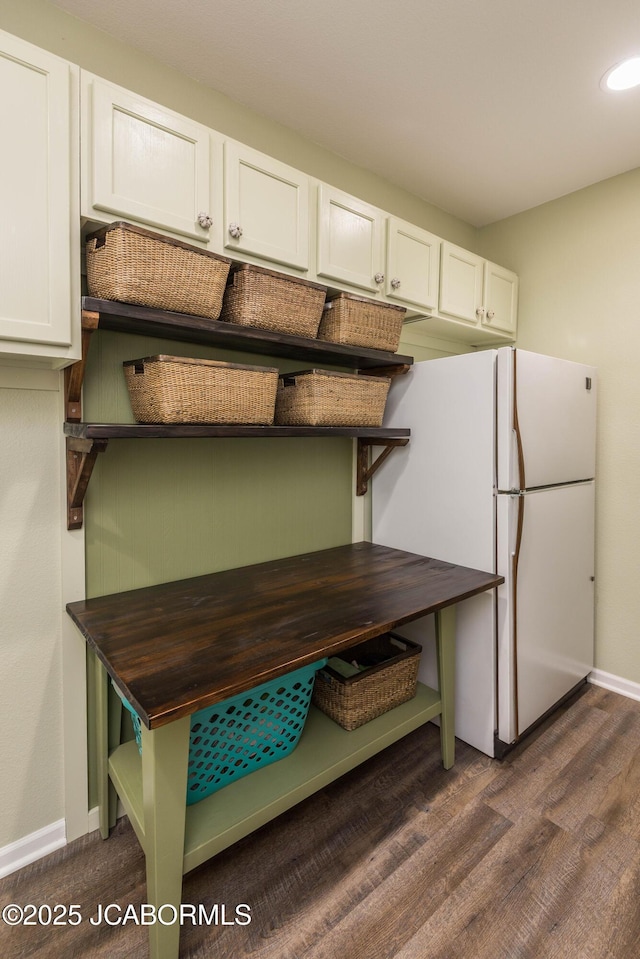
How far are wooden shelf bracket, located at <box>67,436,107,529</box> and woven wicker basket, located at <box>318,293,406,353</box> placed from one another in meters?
0.96

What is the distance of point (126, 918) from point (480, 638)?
1.48 meters

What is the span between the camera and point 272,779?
1.50m

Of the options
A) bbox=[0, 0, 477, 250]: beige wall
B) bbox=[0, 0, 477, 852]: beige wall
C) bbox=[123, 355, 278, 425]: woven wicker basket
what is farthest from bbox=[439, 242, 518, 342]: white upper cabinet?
bbox=[0, 0, 477, 852]: beige wall

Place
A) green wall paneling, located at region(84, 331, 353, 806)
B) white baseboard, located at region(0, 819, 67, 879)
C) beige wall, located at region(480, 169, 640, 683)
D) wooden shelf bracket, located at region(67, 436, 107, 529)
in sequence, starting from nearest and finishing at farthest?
wooden shelf bracket, located at region(67, 436, 107, 529)
white baseboard, located at region(0, 819, 67, 879)
green wall paneling, located at region(84, 331, 353, 806)
beige wall, located at region(480, 169, 640, 683)

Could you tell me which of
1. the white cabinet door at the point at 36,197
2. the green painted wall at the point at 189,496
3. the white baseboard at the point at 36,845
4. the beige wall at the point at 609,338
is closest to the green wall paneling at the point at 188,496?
the green painted wall at the point at 189,496

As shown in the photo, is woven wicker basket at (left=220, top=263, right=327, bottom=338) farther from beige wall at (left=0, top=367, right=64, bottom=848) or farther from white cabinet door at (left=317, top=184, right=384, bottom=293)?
beige wall at (left=0, top=367, right=64, bottom=848)

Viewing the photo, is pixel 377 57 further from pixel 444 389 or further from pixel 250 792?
pixel 250 792

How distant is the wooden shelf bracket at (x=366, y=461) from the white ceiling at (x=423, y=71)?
1.32 meters

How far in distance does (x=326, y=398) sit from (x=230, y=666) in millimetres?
1016

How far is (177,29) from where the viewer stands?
5.23 feet

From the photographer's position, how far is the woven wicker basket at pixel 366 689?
5.71 feet

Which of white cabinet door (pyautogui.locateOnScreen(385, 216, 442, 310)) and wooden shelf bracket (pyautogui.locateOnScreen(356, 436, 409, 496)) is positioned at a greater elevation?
white cabinet door (pyautogui.locateOnScreen(385, 216, 442, 310))

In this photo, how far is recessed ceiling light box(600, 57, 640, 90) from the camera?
173cm

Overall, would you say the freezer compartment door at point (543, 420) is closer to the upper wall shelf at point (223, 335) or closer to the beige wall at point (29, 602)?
the upper wall shelf at point (223, 335)
